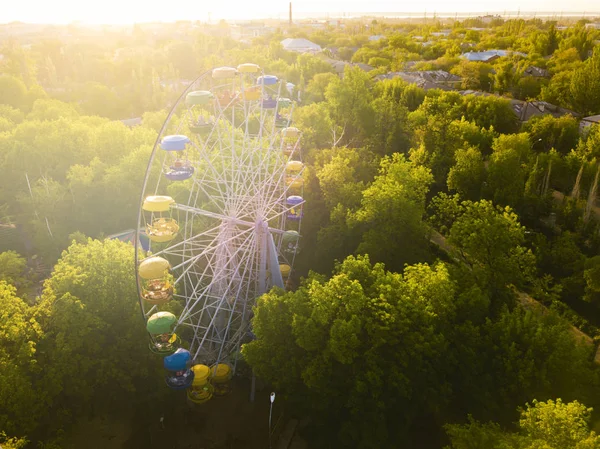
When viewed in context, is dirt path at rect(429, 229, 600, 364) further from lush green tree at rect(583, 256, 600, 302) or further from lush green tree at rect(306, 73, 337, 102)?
lush green tree at rect(306, 73, 337, 102)

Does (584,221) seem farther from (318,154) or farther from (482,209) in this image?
(318,154)

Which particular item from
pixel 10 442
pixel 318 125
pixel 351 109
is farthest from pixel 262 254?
pixel 351 109

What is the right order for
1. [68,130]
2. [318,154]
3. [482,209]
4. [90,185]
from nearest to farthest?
[482,209] < [90,185] < [318,154] < [68,130]

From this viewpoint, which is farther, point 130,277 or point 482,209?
point 482,209

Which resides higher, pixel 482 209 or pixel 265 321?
pixel 482 209

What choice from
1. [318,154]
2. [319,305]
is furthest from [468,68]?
[319,305]

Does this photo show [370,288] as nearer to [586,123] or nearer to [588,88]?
[586,123]

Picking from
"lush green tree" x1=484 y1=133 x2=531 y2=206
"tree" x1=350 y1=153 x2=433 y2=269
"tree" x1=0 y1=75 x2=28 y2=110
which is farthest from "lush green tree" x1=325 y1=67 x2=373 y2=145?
"tree" x1=0 y1=75 x2=28 y2=110

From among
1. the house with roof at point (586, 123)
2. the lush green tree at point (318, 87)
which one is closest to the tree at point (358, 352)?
the house with roof at point (586, 123)

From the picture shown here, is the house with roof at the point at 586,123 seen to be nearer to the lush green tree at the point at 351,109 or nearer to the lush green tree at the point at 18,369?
the lush green tree at the point at 351,109
